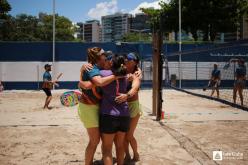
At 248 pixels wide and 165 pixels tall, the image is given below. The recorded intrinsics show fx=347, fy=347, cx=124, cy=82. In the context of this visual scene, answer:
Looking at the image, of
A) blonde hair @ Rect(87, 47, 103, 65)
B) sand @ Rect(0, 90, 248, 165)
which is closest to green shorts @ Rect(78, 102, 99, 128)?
blonde hair @ Rect(87, 47, 103, 65)

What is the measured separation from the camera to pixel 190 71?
26438 millimetres

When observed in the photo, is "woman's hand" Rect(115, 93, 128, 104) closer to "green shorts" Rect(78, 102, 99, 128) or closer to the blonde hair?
"green shorts" Rect(78, 102, 99, 128)

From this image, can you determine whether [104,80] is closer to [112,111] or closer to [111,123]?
[112,111]

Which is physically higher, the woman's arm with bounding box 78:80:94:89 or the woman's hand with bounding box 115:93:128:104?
the woman's arm with bounding box 78:80:94:89

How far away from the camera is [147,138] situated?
25.2ft

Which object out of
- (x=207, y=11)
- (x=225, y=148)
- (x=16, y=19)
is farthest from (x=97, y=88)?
(x=16, y=19)

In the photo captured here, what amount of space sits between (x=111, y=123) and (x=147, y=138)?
339 cm

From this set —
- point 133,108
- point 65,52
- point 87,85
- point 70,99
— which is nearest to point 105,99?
point 87,85

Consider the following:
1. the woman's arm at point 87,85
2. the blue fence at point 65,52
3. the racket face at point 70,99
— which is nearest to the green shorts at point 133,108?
the woman's arm at point 87,85

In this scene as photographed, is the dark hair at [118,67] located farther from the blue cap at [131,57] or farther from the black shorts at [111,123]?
the blue cap at [131,57]

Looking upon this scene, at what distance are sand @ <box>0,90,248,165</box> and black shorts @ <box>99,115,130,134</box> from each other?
1.62 metres

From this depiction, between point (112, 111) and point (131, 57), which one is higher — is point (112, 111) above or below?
below

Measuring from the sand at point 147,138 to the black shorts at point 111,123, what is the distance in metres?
1.62

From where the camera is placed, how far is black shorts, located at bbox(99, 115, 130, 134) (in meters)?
4.46
